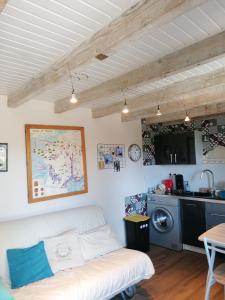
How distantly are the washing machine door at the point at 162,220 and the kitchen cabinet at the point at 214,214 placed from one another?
2.03 feet

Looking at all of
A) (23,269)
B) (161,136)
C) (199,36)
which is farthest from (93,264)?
(161,136)

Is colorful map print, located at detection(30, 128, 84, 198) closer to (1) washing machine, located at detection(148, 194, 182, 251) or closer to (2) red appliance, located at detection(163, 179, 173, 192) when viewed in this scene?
(1) washing machine, located at detection(148, 194, 182, 251)

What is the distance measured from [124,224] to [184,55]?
3.06m

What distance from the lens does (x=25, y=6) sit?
1.37 m

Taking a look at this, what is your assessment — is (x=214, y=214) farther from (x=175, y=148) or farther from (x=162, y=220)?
(x=175, y=148)

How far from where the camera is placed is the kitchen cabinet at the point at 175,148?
4414mm

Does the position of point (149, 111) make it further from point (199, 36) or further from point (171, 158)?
point (199, 36)

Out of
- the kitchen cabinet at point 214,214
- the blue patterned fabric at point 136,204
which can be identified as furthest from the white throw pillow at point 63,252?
the kitchen cabinet at point 214,214

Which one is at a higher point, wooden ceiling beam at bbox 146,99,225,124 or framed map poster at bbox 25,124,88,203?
wooden ceiling beam at bbox 146,99,225,124

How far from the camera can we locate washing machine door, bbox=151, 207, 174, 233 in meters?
4.21

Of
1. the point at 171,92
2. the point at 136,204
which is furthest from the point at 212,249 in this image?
the point at 136,204

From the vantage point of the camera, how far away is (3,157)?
289 cm

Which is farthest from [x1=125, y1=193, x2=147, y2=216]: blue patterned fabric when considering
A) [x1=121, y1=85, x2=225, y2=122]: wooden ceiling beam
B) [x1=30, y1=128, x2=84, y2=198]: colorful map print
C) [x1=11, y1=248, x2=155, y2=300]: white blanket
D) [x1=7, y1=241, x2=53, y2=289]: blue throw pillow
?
[x1=7, y1=241, x2=53, y2=289]: blue throw pillow

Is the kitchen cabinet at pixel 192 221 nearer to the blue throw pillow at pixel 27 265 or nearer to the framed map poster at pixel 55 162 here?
the framed map poster at pixel 55 162
